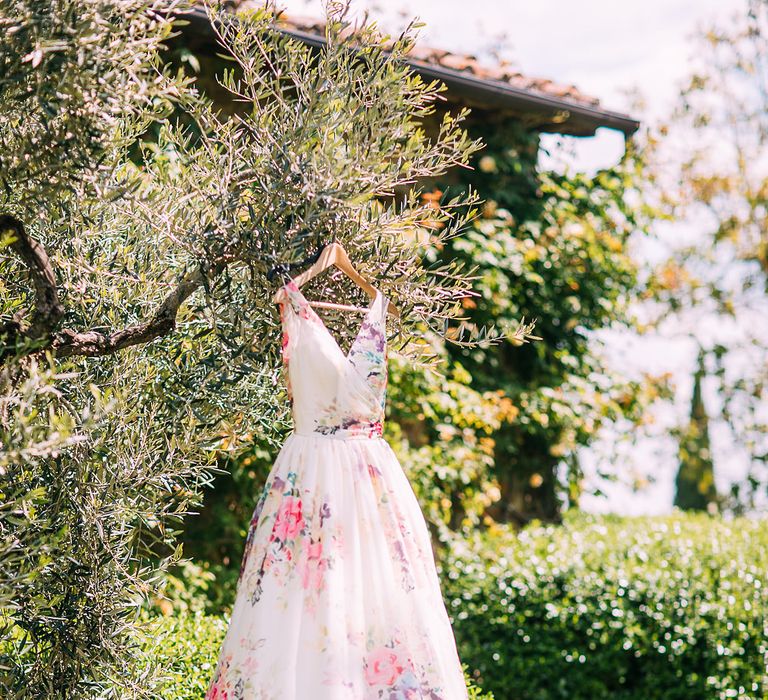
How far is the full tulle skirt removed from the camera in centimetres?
247

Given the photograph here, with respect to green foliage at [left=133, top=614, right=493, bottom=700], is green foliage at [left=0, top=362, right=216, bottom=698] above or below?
above

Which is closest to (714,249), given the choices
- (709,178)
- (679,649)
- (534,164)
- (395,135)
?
(709,178)

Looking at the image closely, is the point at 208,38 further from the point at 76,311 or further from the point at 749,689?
the point at 749,689

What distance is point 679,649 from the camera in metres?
5.29

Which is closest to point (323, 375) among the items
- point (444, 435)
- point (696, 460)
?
point (444, 435)

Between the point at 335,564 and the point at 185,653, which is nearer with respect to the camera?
the point at 335,564

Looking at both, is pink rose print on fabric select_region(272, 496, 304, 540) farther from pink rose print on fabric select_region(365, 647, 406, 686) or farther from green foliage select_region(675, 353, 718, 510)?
green foliage select_region(675, 353, 718, 510)

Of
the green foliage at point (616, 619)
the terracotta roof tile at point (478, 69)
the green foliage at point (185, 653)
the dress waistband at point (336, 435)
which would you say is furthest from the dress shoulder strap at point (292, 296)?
the green foliage at point (616, 619)

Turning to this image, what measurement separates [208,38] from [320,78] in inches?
116

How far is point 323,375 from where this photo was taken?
2629mm

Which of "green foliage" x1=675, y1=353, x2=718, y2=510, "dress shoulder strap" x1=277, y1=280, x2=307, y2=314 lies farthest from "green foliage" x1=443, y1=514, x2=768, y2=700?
"green foliage" x1=675, y1=353, x2=718, y2=510

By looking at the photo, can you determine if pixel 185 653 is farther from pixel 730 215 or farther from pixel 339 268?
pixel 730 215

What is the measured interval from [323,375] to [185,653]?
1.85 meters

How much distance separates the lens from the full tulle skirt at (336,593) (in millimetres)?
2469
